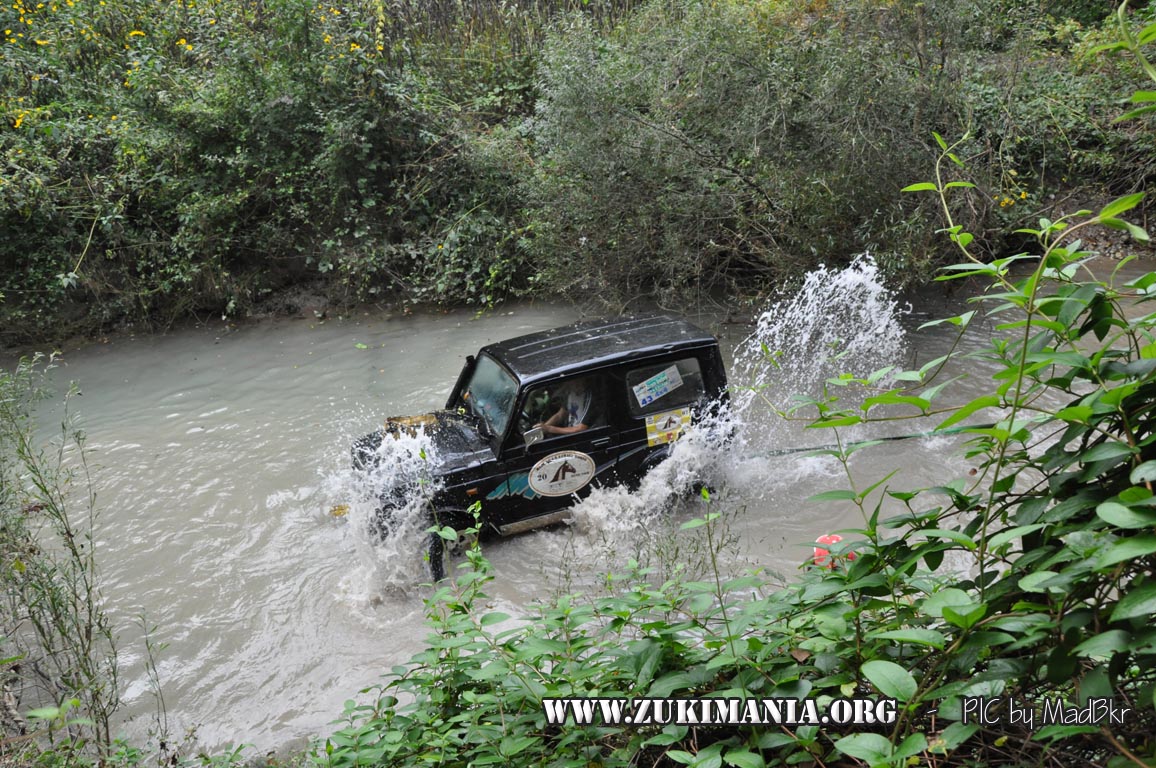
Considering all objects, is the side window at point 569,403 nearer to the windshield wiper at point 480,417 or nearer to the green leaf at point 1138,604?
the windshield wiper at point 480,417

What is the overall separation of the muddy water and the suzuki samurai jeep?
35 cm

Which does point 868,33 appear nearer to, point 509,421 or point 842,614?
point 509,421

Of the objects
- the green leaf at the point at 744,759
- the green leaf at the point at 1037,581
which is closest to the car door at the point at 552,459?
the green leaf at the point at 744,759

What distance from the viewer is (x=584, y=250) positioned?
420 inches

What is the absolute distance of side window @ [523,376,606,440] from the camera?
19.6ft

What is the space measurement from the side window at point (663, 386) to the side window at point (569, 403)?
272mm

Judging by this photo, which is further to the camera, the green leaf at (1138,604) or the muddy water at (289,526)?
the muddy water at (289,526)

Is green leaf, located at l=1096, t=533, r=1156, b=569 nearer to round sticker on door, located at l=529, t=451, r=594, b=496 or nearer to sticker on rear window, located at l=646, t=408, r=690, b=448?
round sticker on door, located at l=529, t=451, r=594, b=496

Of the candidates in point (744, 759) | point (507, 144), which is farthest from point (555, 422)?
point (507, 144)

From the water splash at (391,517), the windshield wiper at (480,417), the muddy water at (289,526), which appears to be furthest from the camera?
the windshield wiper at (480,417)

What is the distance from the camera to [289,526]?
7000 mm

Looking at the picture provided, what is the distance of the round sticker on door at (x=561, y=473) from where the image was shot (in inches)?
239

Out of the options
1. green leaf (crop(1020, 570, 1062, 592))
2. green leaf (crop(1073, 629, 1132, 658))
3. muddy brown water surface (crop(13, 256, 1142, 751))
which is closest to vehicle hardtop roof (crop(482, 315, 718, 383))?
muddy brown water surface (crop(13, 256, 1142, 751))

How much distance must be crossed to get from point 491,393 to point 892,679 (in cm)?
491
